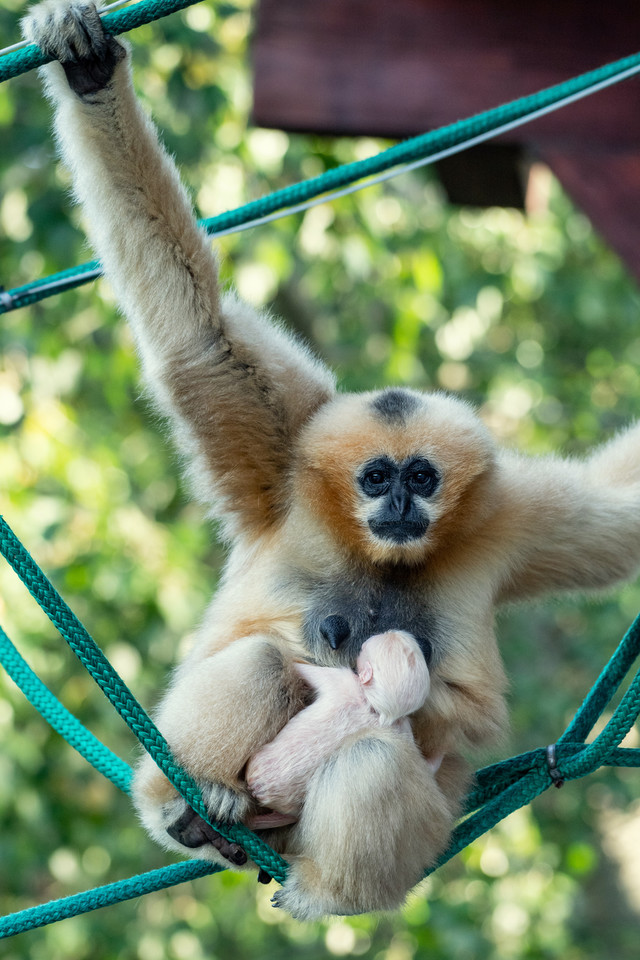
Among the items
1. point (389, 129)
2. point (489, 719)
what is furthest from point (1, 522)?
point (389, 129)

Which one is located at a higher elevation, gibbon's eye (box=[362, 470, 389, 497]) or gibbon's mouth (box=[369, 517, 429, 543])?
gibbon's eye (box=[362, 470, 389, 497])

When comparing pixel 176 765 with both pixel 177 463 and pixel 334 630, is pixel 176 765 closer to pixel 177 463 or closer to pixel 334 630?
pixel 334 630

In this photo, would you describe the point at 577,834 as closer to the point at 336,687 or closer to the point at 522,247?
the point at 522,247

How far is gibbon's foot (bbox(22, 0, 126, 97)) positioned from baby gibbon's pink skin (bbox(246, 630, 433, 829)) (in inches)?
54.6

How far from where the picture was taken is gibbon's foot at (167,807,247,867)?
2133mm

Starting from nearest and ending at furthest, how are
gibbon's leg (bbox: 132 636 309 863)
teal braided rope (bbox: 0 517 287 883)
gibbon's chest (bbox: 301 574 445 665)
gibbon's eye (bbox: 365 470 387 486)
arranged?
1. teal braided rope (bbox: 0 517 287 883)
2. gibbon's leg (bbox: 132 636 309 863)
3. gibbon's chest (bbox: 301 574 445 665)
4. gibbon's eye (bbox: 365 470 387 486)

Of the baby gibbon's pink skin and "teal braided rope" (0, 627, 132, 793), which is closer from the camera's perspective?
the baby gibbon's pink skin

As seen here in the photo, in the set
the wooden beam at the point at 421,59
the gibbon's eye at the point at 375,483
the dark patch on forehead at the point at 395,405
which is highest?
the wooden beam at the point at 421,59

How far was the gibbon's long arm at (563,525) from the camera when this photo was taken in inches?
98.9

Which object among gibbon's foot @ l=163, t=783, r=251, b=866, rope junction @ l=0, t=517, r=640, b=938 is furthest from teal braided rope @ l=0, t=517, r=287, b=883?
gibbon's foot @ l=163, t=783, r=251, b=866

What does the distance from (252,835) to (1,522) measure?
2.70 feet

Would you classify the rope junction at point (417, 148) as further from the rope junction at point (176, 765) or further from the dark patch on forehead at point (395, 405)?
the rope junction at point (176, 765)

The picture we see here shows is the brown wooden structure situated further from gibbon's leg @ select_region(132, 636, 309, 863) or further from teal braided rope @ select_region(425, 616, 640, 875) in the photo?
gibbon's leg @ select_region(132, 636, 309, 863)

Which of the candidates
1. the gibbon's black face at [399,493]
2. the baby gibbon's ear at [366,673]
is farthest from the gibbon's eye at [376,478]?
the baby gibbon's ear at [366,673]
